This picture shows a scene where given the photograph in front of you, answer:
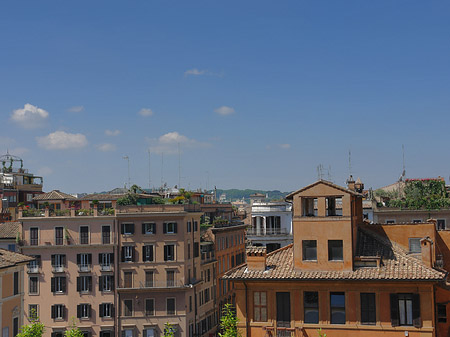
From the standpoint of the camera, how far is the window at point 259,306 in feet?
104

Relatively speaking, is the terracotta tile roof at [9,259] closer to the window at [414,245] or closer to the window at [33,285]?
the window at [33,285]

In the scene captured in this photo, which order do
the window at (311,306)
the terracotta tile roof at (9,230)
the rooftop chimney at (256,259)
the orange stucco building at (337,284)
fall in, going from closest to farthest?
the orange stucco building at (337,284)
the window at (311,306)
the rooftop chimney at (256,259)
the terracotta tile roof at (9,230)

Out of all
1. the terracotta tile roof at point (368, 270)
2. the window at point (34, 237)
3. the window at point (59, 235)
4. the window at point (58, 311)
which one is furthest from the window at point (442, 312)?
the window at point (34, 237)

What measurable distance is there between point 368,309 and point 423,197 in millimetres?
47327

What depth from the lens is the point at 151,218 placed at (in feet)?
229

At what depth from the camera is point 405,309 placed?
3017cm

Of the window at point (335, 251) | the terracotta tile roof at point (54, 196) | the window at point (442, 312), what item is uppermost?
the terracotta tile roof at point (54, 196)

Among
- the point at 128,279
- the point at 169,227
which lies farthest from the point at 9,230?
the point at 169,227

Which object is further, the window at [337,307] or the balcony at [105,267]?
the balcony at [105,267]

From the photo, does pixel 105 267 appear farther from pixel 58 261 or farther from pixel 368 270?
pixel 368 270

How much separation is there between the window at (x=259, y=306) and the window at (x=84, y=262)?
41.8 meters

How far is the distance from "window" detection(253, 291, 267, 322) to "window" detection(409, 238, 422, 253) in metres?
9.67

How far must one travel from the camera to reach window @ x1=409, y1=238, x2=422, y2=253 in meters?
34.2

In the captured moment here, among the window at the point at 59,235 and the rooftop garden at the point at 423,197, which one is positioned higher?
the rooftop garden at the point at 423,197
